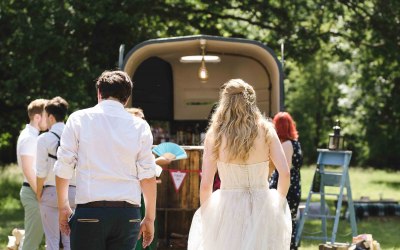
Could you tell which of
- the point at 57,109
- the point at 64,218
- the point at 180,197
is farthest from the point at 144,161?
the point at 180,197

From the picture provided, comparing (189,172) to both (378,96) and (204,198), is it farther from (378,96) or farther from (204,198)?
(378,96)

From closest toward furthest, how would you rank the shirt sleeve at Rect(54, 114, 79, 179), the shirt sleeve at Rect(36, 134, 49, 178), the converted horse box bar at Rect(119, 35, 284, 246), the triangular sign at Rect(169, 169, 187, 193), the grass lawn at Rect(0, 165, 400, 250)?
the shirt sleeve at Rect(54, 114, 79, 179) → the shirt sleeve at Rect(36, 134, 49, 178) → the triangular sign at Rect(169, 169, 187, 193) → the converted horse box bar at Rect(119, 35, 284, 246) → the grass lawn at Rect(0, 165, 400, 250)

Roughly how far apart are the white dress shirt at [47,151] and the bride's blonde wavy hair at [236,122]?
2.13 m

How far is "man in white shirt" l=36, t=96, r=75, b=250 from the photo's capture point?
776 cm

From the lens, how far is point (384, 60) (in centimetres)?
2153

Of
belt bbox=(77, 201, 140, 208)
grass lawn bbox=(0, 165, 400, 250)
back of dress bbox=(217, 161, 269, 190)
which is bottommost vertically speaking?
grass lawn bbox=(0, 165, 400, 250)

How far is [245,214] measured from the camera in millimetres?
6391

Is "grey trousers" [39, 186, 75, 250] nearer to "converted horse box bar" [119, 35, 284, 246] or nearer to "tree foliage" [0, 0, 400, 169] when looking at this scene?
"converted horse box bar" [119, 35, 284, 246]

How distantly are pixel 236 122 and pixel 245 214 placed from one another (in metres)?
0.78

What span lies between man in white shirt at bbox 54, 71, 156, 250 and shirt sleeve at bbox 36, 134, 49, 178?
92.2 inches

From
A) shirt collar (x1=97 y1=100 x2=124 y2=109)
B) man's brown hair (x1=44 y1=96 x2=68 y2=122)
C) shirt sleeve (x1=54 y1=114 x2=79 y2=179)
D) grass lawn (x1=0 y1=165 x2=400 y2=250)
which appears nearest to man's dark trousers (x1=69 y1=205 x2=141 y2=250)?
shirt sleeve (x1=54 y1=114 x2=79 y2=179)

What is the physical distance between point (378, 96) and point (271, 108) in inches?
871

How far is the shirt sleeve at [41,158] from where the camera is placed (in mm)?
7723

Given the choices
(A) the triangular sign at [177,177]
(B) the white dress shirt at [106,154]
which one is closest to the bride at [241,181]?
(B) the white dress shirt at [106,154]
